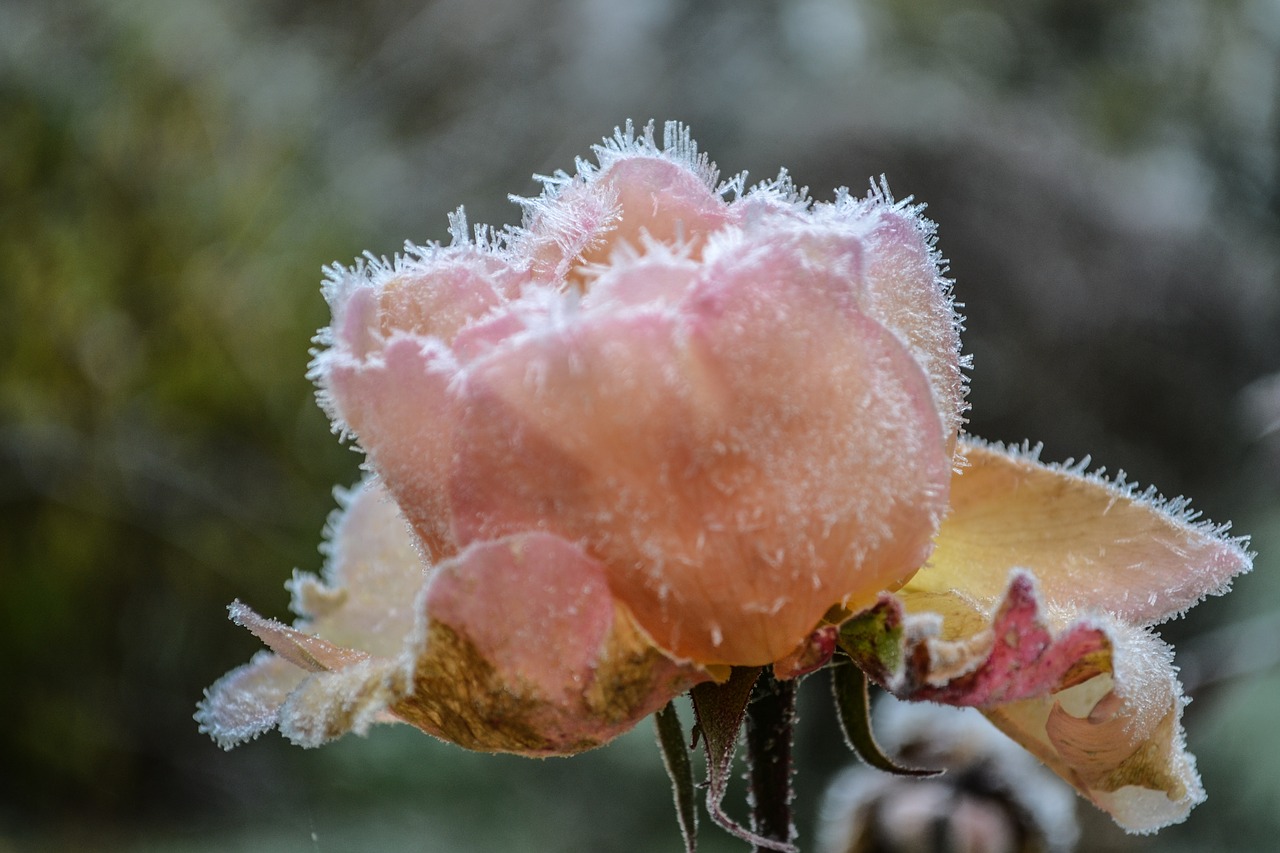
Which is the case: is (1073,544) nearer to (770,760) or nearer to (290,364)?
(770,760)

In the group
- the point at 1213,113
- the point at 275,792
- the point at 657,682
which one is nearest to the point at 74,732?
the point at 275,792

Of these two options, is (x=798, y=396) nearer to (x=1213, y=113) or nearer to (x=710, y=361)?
(x=710, y=361)

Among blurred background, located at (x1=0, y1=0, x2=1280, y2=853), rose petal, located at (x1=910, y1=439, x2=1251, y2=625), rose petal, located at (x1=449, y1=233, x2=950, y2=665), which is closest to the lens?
rose petal, located at (x1=449, y1=233, x2=950, y2=665)

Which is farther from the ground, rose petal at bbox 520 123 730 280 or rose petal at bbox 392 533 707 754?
rose petal at bbox 520 123 730 280

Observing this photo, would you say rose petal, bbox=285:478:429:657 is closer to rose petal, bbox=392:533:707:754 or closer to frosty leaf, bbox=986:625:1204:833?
rose petal, bbox=392:533:707:754

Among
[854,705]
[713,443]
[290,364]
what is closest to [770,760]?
[854,705]

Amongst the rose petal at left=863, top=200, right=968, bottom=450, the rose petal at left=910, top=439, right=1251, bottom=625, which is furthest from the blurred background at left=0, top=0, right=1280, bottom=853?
the rose petal at left=863, top=200, right=968, bottom=450

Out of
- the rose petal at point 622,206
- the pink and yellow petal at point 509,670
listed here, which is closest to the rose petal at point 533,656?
the pink and yellow petal at point 509,670
